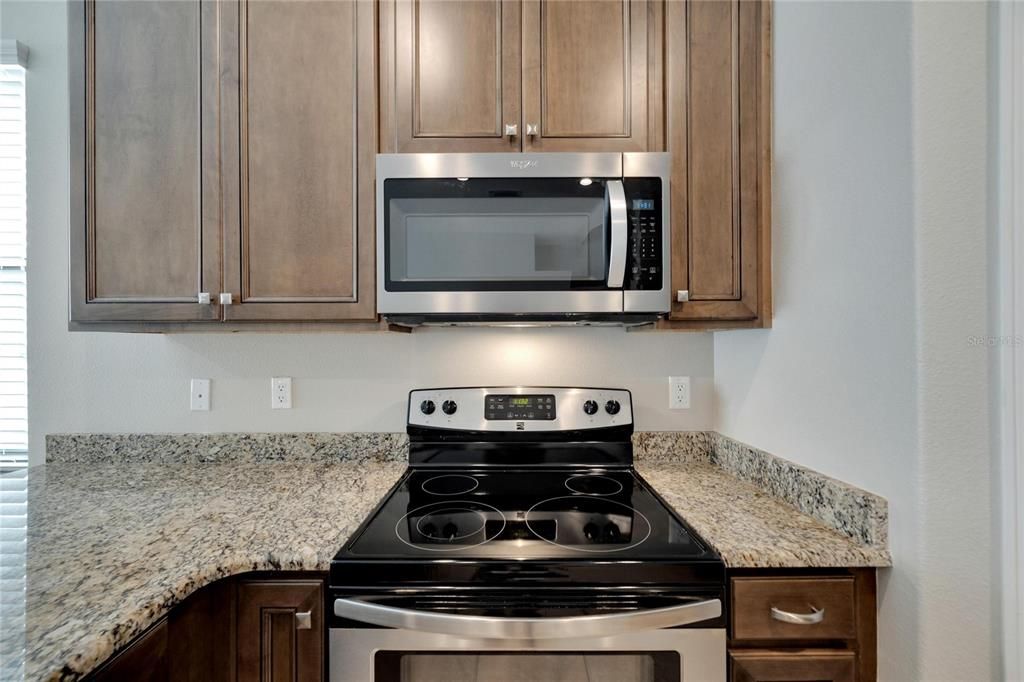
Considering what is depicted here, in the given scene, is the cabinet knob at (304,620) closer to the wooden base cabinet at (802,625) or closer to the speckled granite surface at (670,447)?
the wooden base cabinet at (802,625)

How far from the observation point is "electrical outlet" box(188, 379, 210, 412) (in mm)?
1733

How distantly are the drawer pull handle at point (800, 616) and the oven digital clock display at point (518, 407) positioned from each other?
82 cm

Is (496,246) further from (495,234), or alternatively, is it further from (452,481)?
(452,481)

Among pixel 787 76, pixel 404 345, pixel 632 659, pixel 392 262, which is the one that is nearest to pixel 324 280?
Answer: pixel 392 262

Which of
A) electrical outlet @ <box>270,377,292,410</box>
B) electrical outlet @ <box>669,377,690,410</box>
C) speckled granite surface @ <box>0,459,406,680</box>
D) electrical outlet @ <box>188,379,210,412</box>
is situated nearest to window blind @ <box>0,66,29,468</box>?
speckled granite surface @ <box>0,459,406,680</box>

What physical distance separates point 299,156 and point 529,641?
1.36 m

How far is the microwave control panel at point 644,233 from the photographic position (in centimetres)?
132

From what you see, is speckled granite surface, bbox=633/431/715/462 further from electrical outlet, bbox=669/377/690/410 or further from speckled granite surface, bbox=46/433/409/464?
speckled granite surface, bbox=46/433/409/464

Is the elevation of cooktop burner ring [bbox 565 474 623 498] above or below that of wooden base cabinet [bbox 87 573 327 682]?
above

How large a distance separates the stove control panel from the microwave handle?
0.49 meters

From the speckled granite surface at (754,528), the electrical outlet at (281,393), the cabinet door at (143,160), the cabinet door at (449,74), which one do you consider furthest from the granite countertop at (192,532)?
the cabinet door at (449,74)

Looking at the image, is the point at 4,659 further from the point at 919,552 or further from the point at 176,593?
the point at 919,552

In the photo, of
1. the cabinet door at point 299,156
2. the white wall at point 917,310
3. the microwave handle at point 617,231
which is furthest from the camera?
the cabinet door at point 299,156

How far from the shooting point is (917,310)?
917 mm
